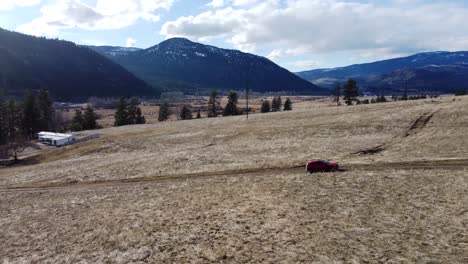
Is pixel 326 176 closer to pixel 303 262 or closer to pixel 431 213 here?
pixel 431 213

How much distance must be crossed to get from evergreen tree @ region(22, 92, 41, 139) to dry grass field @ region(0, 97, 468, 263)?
257 feet

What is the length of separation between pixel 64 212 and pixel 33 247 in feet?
23.6

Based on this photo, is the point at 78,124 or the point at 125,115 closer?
the point at 78,124

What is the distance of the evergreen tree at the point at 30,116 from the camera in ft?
404

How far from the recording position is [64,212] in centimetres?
3088

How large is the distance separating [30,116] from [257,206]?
4722 inches

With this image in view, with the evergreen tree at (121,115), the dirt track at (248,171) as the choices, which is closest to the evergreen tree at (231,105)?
the evergreen tree at (121,115)

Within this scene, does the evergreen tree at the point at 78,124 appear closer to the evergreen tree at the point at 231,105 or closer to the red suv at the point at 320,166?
the evergreen tree at the point at 231,105

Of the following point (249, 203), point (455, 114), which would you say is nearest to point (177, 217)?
point (249, 203)

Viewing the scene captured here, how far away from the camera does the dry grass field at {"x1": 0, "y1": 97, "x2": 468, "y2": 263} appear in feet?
65.3

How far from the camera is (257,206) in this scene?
26.8 meters

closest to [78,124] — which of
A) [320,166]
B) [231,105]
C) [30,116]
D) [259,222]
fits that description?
[30,116]

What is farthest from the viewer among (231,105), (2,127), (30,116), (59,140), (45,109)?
(231,105)

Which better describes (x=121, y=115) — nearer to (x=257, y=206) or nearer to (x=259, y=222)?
(x=257, y=206)
